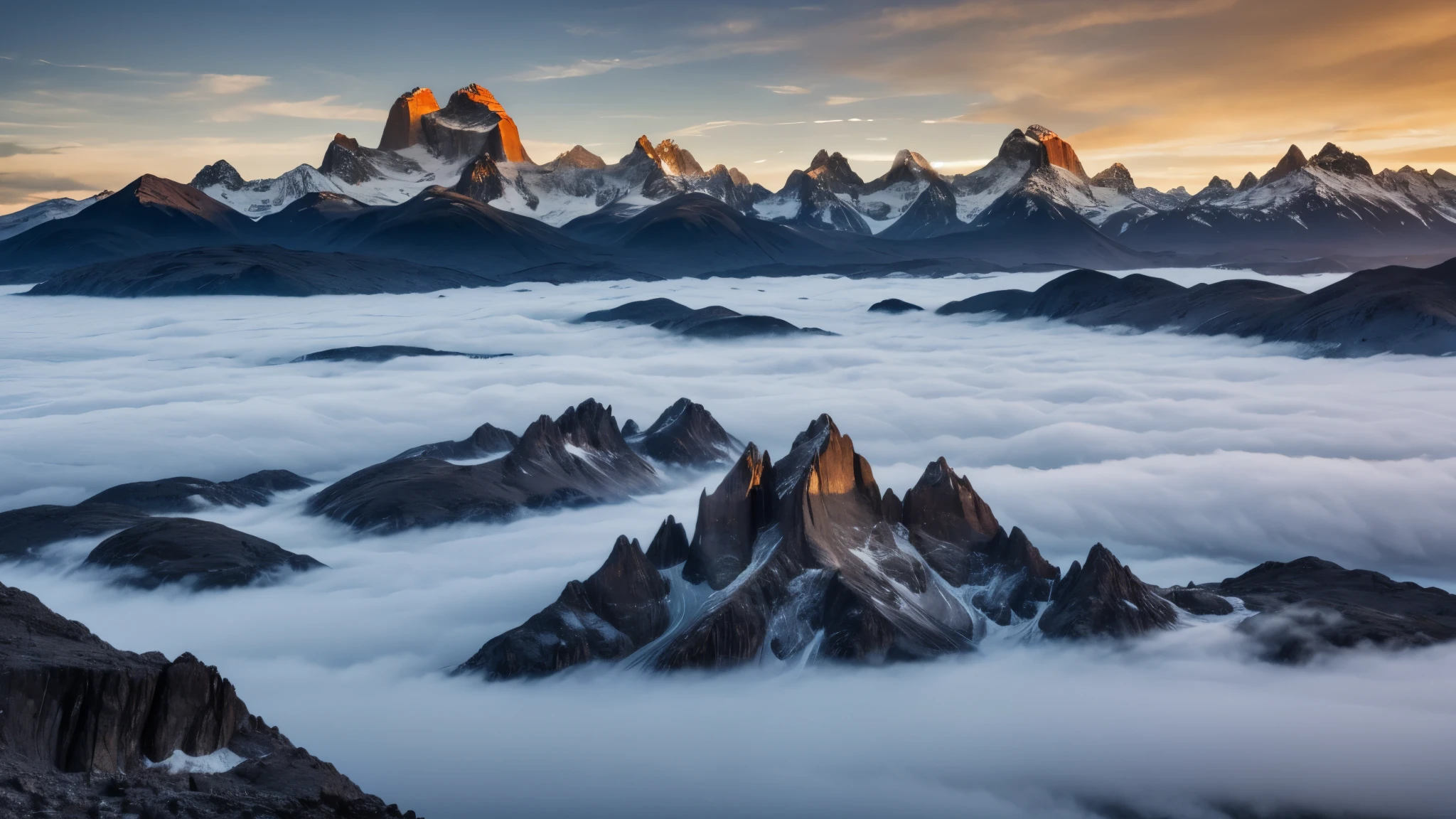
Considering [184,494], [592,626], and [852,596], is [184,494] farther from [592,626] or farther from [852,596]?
[852,596]

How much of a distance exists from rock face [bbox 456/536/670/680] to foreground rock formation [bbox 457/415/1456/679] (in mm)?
Answer: 107

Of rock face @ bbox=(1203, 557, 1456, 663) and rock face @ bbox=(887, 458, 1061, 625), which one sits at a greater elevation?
rock face @ bbox=(887, 458, 1061, 625)

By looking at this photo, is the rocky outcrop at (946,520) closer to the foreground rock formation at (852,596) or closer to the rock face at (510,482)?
the foreground rock formation at (852,596)

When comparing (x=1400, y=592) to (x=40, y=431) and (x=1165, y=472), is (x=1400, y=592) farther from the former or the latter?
(x=40, y=431)

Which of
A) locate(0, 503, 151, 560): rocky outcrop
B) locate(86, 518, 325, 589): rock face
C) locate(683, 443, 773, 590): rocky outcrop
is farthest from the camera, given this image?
locate(0, 503, 151, 560): rocky outcrop

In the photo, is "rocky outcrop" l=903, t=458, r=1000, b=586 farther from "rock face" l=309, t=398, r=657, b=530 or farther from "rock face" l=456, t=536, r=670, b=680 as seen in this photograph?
"rock face" l=309, t=398, r=657, b=530

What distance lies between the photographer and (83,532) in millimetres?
103188

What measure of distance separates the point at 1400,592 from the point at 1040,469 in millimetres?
99773

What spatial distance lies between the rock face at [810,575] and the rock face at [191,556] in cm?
4364

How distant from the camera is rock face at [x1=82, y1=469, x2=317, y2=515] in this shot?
123 metres

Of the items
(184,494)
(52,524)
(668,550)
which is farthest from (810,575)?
(184,494)

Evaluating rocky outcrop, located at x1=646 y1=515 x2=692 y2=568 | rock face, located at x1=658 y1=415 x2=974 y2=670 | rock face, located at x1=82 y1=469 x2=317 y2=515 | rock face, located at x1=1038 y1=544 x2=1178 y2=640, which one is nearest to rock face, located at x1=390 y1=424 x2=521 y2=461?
rock face, located at x1=82 y1=469 x2=317 y2=515

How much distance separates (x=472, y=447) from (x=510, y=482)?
26.2 meters

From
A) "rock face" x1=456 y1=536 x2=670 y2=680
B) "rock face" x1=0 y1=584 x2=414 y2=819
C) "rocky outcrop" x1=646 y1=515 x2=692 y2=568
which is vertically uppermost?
"rock face" x1=0 y1=584 x2=414 y2=819
